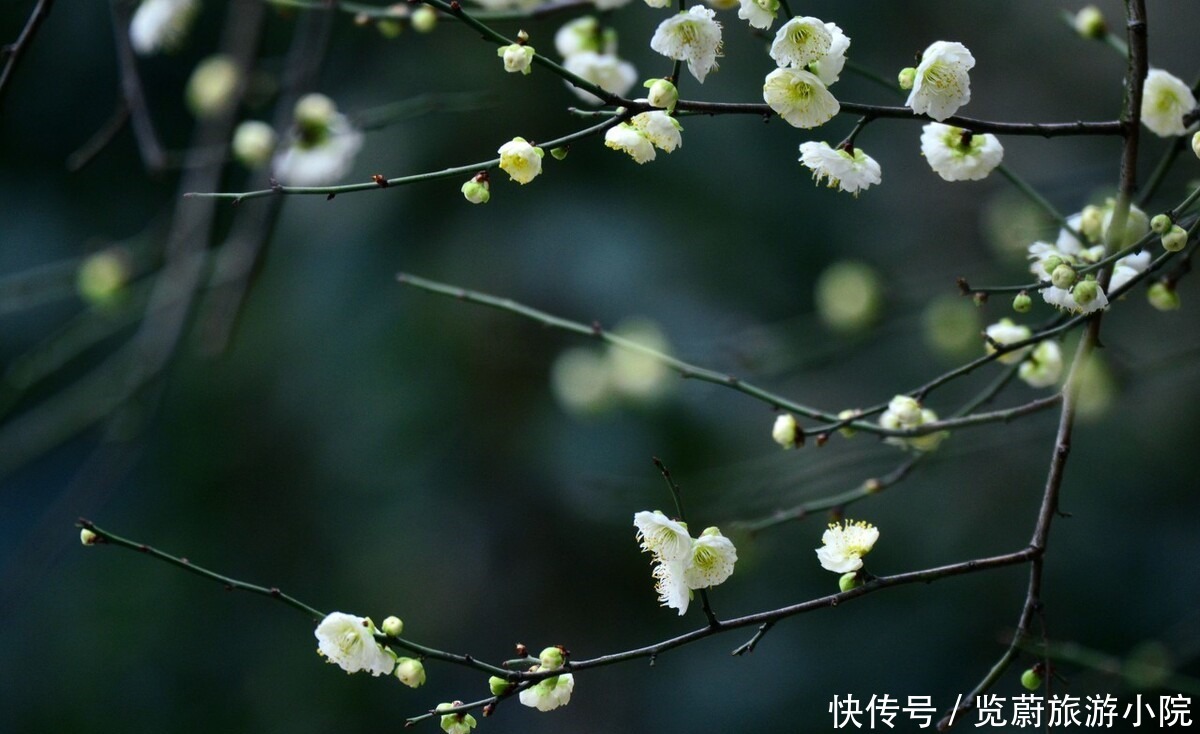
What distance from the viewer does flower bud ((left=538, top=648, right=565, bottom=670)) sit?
2.04 feet

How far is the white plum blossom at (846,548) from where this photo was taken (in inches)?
25.1

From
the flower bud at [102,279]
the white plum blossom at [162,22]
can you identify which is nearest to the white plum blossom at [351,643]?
the white plum blossom at [162,22]

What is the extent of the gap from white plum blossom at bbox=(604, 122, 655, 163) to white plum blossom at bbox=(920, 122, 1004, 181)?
189 millimetres

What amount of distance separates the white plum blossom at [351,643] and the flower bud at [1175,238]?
48cm

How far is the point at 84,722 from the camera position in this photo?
7.30ft

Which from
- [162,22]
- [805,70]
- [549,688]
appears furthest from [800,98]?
[162,22]

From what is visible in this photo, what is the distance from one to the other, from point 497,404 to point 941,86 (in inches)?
69.6

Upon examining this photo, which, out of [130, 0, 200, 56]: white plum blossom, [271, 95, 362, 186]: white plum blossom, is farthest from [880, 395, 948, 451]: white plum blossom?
[130, 0, 200, 56]: white plum blossom

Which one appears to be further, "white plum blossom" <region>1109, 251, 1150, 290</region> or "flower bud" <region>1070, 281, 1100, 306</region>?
"white plum blossom" <region>1109, 251, 1150, 290</region>

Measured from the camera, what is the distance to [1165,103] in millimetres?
685

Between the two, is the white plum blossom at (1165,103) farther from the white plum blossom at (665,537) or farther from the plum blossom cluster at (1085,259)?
the white plum blossom at (665,537)

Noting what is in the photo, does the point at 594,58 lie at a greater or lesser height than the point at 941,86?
greater

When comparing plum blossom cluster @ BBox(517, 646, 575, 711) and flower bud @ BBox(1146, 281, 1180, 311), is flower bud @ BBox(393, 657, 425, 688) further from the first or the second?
flower bud @ BBox(1146, 281, 1180, 311)

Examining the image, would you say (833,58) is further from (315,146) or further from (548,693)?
(315,146)
